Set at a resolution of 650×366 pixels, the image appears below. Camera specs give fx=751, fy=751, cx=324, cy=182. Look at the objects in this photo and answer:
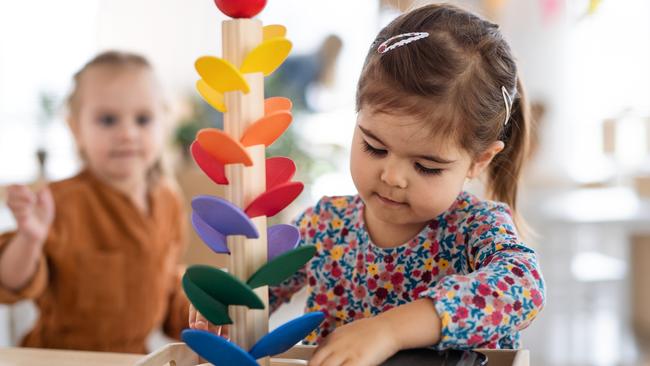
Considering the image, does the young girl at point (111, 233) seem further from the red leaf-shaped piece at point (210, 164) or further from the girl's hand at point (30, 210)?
the red leaf-shaped piece at point (210, 164)

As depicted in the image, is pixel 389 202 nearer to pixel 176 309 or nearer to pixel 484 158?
pixel 484 158

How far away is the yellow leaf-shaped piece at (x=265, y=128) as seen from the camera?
0.62 m

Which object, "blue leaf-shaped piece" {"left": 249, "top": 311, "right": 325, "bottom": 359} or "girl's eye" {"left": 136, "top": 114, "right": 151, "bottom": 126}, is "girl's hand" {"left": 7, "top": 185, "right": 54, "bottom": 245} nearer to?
"girl's eye" {"left": 136, "top": 114, "right": 151, "bottom": 126}

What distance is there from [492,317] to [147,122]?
1.11 metres

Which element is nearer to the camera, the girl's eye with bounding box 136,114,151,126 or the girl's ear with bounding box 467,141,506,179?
the girl's ear with bounding box 467,141,506,179

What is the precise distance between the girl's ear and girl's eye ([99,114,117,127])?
3.13 ft

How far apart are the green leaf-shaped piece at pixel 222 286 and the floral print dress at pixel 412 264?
0.67ft

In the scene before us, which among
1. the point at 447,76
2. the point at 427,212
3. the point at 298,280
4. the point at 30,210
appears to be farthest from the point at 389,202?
the point at 30,210

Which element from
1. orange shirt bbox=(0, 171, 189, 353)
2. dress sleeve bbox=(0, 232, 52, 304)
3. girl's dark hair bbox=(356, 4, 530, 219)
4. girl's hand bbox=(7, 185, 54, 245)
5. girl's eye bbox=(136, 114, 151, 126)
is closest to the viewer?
girl's dark hair bbox=(356, 4, 530, 219)

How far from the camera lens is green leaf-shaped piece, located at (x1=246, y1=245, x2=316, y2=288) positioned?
593 millimetres

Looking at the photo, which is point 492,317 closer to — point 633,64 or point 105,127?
point 105,127

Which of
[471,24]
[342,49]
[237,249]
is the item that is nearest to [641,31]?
[342,49]

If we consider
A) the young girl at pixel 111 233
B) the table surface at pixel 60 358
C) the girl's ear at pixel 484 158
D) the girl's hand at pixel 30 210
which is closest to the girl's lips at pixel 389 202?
the girl's ear at pixel 484 158

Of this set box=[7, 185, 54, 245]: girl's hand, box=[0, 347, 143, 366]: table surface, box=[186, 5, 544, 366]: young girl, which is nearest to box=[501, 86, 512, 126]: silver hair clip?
box=[186, 5, 544, 366]: young girl
